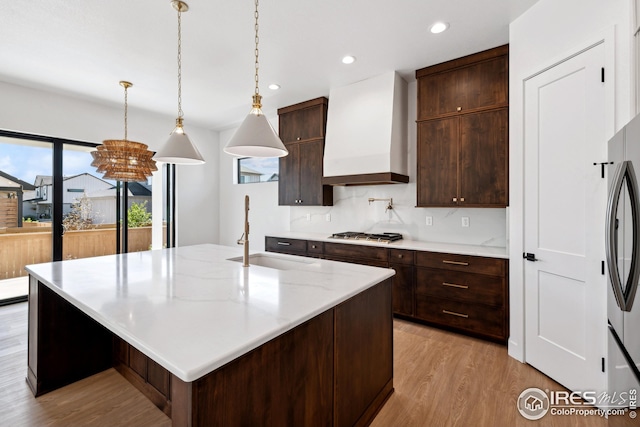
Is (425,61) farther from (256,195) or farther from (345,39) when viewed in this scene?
(256,195)

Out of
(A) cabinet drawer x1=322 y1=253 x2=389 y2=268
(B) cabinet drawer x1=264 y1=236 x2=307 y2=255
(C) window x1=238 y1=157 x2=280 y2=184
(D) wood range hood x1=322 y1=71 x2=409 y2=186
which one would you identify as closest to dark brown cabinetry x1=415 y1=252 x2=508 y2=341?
(A) cabinet drawer x1=322 y1=253 x2=389 y2=268

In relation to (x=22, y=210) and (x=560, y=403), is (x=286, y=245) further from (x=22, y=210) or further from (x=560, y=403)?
(x=22, y=210)

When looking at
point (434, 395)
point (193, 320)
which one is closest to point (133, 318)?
point (193, 320)

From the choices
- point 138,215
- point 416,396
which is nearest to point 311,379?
point 416,396

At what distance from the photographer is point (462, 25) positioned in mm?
2529

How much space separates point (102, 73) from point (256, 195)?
2.71 m

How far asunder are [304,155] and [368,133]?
3.55 feet

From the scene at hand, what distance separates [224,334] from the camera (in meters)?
1.02

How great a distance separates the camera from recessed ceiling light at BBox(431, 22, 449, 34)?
251 centimetres

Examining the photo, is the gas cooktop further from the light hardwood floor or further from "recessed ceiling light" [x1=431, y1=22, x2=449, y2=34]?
"recessed ceiling light" [x1=431, y1=22, x2=449, y2=34]

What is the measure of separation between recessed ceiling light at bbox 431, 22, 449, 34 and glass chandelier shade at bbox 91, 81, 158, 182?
2.77m

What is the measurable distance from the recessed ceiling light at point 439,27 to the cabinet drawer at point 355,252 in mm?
2140

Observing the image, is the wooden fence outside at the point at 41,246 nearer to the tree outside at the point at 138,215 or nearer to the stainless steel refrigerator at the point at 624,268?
the tree outside at the point at 138,215

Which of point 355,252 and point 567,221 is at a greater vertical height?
point 567,221
